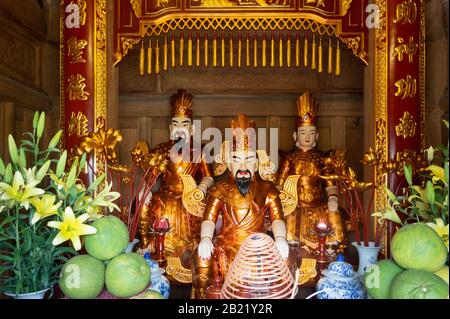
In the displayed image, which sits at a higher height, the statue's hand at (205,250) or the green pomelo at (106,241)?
the green pomelo at (106,241)

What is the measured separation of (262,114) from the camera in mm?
3504

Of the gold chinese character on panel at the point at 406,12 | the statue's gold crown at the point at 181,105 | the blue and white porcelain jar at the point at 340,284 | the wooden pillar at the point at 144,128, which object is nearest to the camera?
the blue and white porcelain jar at the point at 340,284

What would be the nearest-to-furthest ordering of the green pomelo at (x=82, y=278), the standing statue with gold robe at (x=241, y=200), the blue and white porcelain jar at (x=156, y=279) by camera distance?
the green pomelo at (x=82, y=278), the blue and white porcelain jar at (x=156, y=279), the standing statue with gold robe at (x=241, y=200)

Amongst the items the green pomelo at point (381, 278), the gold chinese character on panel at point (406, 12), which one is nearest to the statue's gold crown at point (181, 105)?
the gold chinese character on panel at point (406, 12)

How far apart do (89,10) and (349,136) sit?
2.12 meters

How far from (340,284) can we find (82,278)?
80 cm

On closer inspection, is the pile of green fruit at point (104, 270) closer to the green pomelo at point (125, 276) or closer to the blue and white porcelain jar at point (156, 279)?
the green pomelo at point (125, 276)

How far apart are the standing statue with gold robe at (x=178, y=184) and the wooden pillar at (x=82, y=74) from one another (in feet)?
1.27

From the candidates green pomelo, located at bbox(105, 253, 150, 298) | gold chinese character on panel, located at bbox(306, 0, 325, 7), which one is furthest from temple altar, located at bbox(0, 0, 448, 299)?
green pomelo, located at bbox(105, 253, 150, 298)

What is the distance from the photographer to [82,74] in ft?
8.32

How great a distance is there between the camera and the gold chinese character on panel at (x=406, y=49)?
253 centimetres

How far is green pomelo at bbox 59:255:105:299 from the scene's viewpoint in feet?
3.89

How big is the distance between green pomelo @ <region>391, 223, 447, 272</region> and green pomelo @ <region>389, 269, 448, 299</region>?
0.09 ft

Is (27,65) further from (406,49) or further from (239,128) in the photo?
(406,49)
